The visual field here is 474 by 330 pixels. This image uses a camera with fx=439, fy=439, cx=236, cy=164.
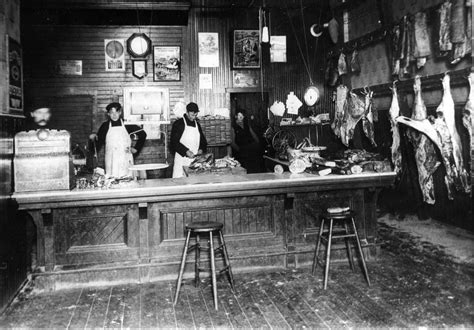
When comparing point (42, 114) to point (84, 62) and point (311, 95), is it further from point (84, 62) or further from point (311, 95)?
point (311, 95)

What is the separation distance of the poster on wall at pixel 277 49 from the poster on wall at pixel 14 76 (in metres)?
5.32

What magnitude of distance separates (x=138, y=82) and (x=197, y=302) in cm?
527

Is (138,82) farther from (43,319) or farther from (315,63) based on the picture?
(43,319)

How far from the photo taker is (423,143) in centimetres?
600

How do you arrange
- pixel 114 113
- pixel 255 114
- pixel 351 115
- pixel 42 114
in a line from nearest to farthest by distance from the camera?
pixel 114 113 → pixel 351 115 → pixel 42 114 → pixel 255 114

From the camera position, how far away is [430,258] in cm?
507

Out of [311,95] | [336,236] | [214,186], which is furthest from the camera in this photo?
[311,95]

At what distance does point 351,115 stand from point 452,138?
228cm

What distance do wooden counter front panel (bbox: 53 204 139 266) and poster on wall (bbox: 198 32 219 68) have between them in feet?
15.4

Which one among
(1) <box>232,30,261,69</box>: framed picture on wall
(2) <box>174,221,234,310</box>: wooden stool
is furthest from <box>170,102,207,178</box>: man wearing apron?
(2) <box>174,221,234,310</box>: wooden stool

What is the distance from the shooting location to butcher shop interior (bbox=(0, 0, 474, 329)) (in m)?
3.96

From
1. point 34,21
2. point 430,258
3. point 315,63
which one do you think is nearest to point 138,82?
point 34,21

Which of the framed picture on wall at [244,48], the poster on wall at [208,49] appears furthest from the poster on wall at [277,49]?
the poster on wall at [208,49]

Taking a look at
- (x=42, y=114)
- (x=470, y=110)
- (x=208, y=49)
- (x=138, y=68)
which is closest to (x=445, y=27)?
(x=470, y=110)
